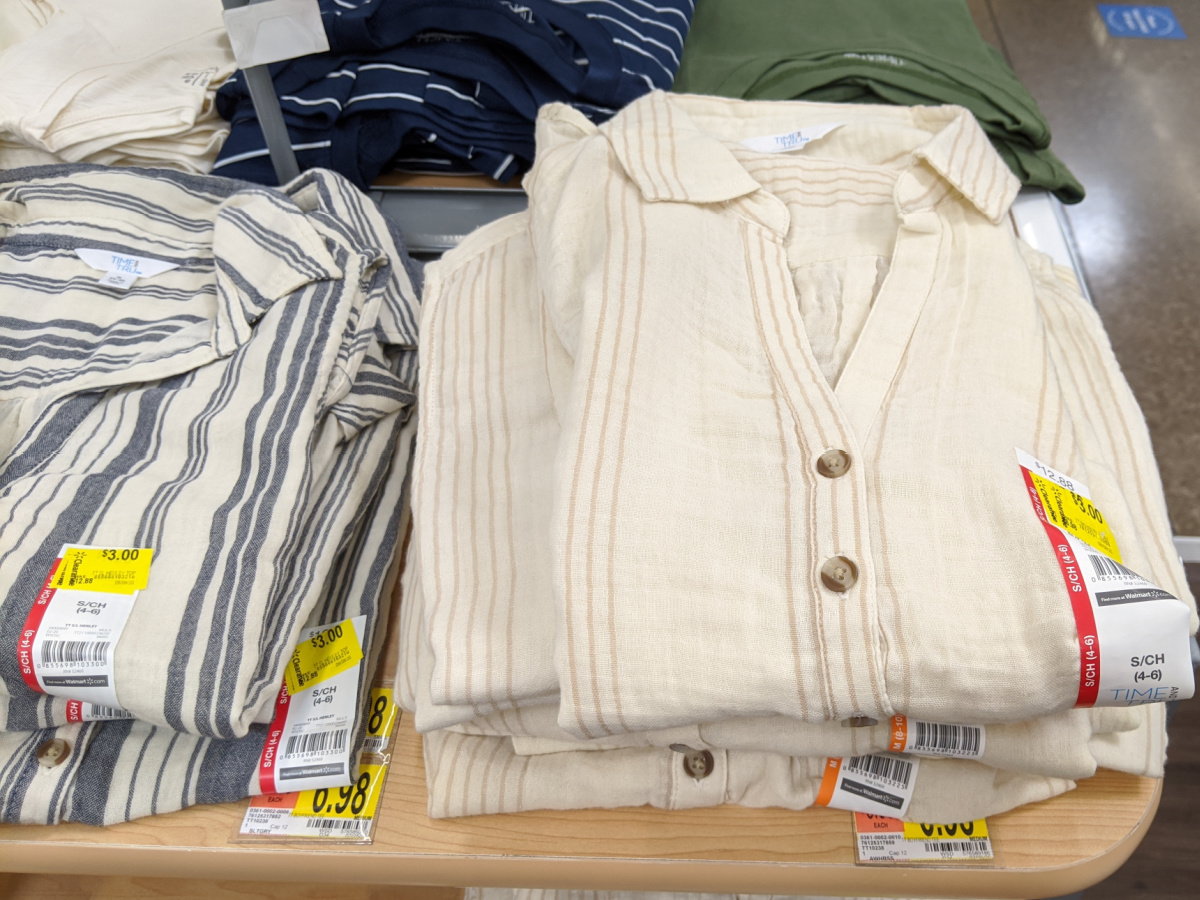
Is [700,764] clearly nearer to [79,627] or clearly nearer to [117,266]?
[79,627]

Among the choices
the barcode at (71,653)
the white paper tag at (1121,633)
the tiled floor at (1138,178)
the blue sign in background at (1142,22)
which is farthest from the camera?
the blue sign in background at (1142,22)

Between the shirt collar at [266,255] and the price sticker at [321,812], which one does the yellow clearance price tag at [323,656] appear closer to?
the price sticker at [321,812]

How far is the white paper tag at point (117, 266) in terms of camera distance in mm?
720

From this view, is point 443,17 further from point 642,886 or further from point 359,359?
point 642,886

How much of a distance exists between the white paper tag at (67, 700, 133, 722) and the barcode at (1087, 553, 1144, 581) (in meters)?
0.57

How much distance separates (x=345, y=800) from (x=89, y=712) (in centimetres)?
17

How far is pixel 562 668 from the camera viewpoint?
0.42 m

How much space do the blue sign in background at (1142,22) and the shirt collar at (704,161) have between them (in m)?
0.68

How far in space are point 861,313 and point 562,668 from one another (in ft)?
1.06

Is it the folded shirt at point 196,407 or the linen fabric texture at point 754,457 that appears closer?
the linen fabric texture at point 754,457

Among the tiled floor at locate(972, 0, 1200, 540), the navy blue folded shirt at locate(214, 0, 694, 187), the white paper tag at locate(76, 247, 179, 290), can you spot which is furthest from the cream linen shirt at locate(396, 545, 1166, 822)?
the navy blue folded shirt at locate(214, 0, 694, 187)

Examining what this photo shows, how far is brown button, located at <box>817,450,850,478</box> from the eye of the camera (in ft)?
1.49

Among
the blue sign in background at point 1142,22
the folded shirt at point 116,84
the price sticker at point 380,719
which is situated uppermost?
the blue sign in background at point 1142,22

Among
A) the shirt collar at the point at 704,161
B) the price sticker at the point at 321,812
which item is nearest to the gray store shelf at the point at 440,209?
the shirt collar at the point at 704,161
